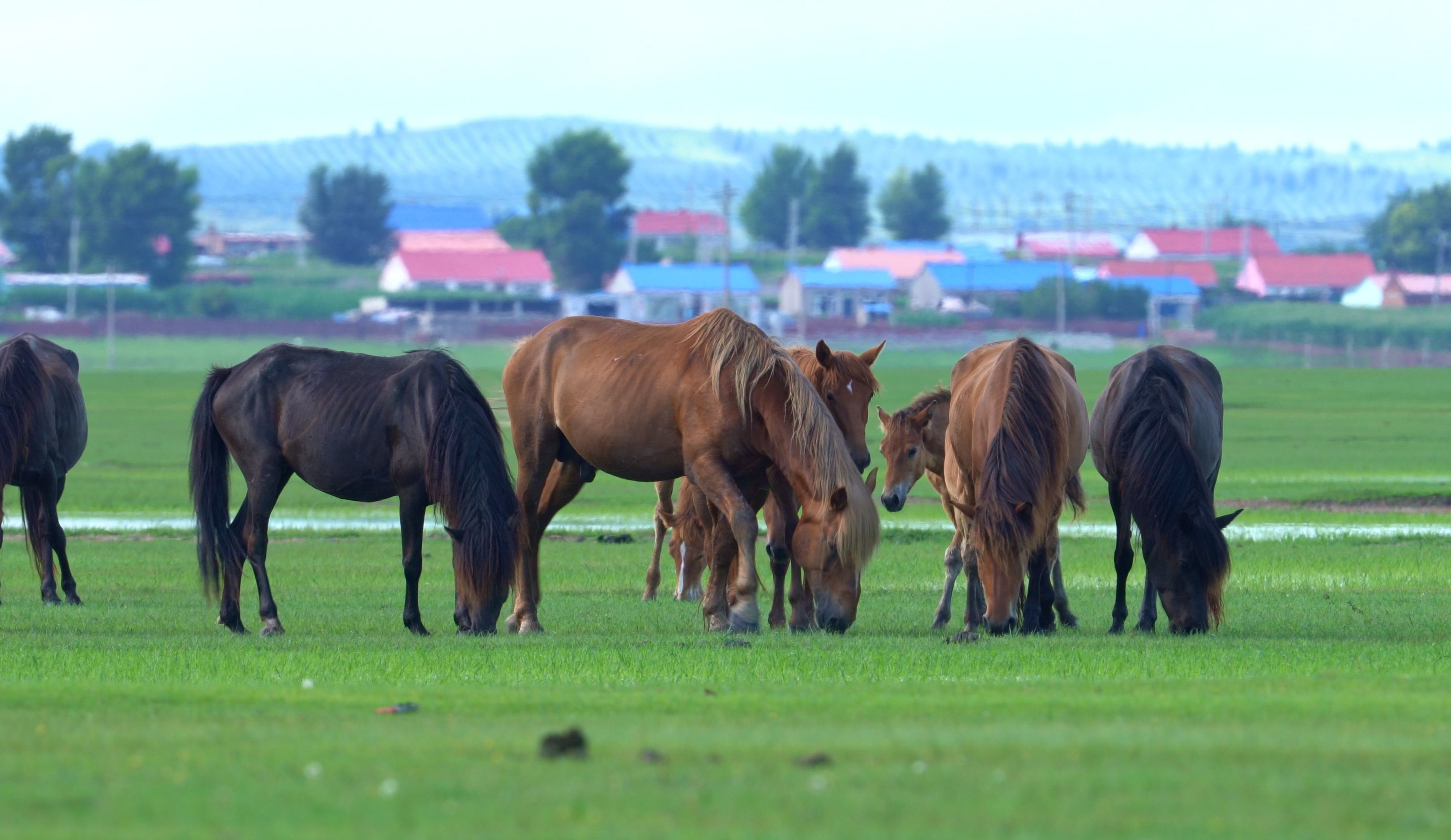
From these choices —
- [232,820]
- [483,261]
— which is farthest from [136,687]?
[483,261]

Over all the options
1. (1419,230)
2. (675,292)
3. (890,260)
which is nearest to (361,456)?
(675,292)

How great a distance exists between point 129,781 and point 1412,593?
467 inches

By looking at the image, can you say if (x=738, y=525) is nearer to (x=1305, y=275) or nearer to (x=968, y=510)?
(x=968, y=510)

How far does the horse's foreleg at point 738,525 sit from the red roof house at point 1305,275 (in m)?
146

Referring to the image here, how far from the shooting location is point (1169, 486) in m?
13.2

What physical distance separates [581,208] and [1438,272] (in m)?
61.4

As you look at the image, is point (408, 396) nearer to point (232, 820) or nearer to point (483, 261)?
point (232, 820)

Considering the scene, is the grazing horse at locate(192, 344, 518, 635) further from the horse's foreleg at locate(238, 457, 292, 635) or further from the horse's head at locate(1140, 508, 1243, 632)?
the horse's head at locate(1140, 508, 1243, 632)

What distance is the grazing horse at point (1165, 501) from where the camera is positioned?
1309cm

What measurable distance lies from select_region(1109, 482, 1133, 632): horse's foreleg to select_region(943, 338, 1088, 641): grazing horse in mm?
387

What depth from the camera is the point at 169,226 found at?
140750 mm

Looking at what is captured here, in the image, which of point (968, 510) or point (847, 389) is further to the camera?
point (847, 389)

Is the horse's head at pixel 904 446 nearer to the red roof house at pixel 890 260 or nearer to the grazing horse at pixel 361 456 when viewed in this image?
the grazing horse at pixel 361 456

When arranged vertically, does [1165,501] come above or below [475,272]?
above
